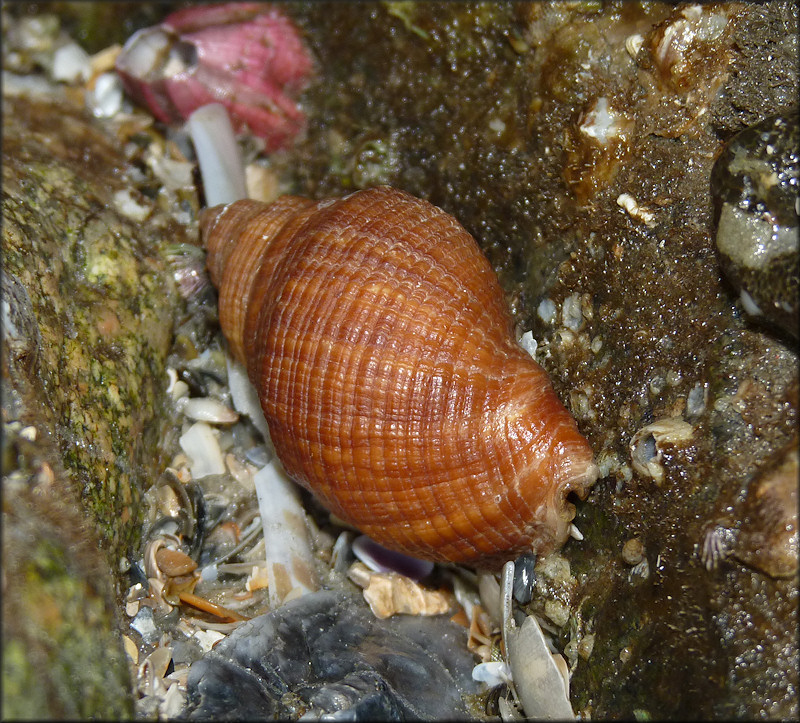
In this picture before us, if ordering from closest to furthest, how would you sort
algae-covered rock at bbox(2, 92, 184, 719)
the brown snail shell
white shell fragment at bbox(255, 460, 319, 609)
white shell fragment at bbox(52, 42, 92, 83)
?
1. algae-covered rock at bbox(2, 92, 184, 719)
2. the brown snail shell
3. white shell fragment at bbox(255, 460, 319, 609)
4. white shell fragment at bbox(52, 42, 92, 83)

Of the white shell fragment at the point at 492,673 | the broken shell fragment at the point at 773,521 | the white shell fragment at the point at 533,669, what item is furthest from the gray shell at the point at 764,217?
the white shell fragment at the point at 492,673

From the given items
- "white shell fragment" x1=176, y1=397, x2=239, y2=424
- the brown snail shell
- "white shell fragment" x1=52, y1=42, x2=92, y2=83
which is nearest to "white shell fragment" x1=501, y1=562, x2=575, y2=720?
the brown snail shell

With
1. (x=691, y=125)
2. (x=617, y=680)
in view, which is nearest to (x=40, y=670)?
(x=617, y=680)

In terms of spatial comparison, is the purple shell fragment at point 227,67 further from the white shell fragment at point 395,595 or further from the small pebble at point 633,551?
the small pebble at point 633,551

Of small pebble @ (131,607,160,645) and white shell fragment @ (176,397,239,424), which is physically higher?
white shell fragment @ (176,397,239,424)

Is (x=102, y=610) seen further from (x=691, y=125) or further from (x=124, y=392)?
(x=691, y=125)

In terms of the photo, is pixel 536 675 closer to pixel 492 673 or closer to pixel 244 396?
pixel 492 673

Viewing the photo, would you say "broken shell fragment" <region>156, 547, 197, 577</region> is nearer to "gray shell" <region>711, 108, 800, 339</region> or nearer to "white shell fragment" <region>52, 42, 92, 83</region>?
"gray shell" <region>711, 108, 800, 339</region>

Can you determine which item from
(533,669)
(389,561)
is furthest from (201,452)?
(533,669)
